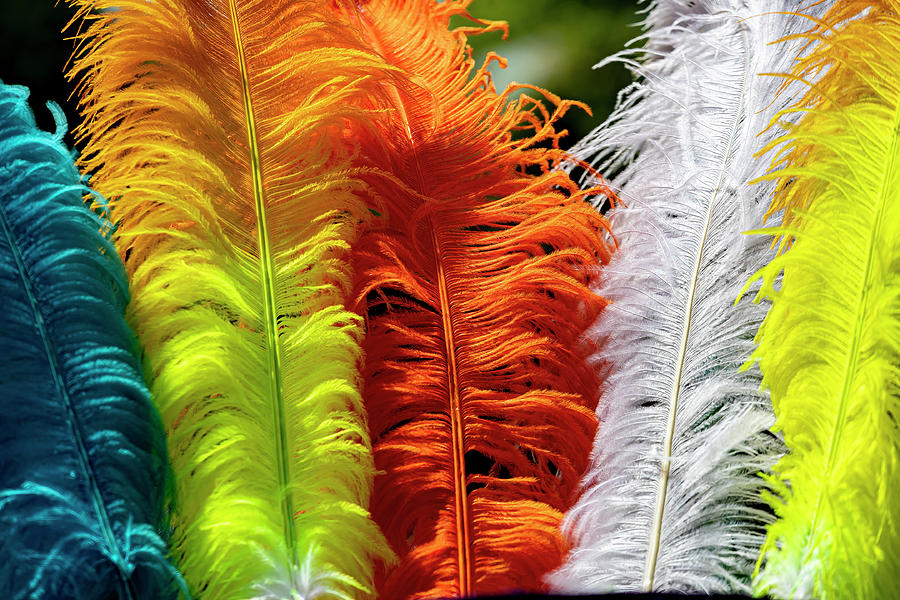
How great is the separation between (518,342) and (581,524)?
0.68 feet

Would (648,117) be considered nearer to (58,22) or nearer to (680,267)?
(680,267)

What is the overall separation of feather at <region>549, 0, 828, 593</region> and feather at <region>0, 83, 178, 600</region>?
16.9 inches

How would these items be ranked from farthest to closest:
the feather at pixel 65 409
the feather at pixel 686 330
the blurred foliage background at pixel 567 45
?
the blurred foliage background at pixel 567 45, the feather at pixel 686 330, the feather at pixel 65 409

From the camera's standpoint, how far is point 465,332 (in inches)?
Result: 33.9

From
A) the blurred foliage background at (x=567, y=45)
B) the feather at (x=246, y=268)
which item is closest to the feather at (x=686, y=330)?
the blurred foliage background at (x=567, y=45)

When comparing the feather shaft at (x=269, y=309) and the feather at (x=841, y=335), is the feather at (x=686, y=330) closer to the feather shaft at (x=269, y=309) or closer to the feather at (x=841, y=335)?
the feather at (x=841, y=335)

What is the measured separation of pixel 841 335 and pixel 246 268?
0.59 metres

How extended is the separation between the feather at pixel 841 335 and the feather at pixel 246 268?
0.42m

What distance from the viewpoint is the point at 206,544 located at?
0.71 metres

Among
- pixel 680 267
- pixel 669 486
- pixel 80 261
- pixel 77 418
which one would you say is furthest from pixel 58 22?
pixel 669 486

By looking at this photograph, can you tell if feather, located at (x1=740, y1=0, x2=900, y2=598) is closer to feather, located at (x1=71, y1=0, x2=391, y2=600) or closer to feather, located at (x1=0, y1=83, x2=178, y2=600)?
feather, located at (x1=71, y1=0, x2=391, y2=600)

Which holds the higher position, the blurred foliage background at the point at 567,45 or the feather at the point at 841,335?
the blurred foliage background at the point at 567,45

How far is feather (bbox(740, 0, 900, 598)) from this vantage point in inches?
27.2

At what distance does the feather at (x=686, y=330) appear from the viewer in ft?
2.59
